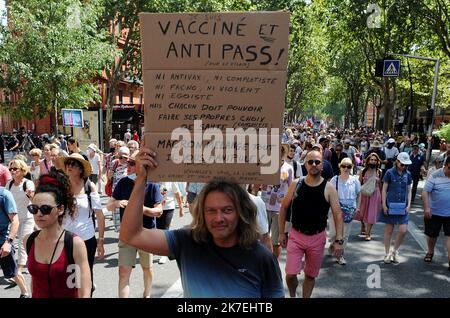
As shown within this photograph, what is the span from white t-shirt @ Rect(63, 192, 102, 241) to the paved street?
1.10 meters

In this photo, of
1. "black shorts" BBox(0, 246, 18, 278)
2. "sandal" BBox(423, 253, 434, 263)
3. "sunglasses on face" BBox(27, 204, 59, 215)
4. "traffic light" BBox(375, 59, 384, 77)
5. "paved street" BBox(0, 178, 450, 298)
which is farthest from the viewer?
"traffic light" BBox(375, 59, 384, 77)

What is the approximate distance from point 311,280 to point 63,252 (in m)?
2.60

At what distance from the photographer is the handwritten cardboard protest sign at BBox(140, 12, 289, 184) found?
2383mm

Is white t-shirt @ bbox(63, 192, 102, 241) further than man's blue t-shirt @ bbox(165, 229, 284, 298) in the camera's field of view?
Yes

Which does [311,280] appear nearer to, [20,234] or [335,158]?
[20,234]

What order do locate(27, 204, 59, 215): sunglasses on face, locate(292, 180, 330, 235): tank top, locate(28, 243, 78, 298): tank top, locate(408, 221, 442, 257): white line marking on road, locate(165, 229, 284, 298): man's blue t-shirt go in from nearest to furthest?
locate(165, 229, 284, 298): man's blue t-shirt
locate(28, 243, 78, 298): tank top
locate(27, 204, 59, 215): sunglasses on face
locate(292, 180, 330, 235): tank top
locate(408, 221, 442, 257): white line marking on road

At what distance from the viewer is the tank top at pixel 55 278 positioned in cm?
277

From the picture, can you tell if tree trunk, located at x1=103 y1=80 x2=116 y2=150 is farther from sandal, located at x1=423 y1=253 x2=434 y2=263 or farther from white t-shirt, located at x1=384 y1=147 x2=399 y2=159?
sandal, located at x1=423 y1=253 x2=434 y2=263

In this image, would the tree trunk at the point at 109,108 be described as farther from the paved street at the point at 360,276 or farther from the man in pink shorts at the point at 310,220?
the man in pink shorts at the point at 310,220

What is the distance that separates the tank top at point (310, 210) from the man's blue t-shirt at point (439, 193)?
2.68m

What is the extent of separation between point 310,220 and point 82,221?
229cm

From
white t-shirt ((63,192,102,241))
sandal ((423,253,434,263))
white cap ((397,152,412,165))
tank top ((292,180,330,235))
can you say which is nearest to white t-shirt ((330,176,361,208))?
white cap ((397,152,412,165))

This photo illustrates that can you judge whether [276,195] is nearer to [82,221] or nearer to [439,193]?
[439,193]
